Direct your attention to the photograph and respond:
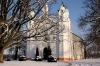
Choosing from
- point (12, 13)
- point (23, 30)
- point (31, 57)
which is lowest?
point (31, 57)

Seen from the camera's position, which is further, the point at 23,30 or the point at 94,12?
the point at 94,12

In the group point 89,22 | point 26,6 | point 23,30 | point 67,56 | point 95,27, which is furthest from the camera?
point 67,56

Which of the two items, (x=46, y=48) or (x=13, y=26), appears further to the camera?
(x=46, y=48)

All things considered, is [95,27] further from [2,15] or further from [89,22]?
[2,15]

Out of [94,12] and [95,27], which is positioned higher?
[94,12]

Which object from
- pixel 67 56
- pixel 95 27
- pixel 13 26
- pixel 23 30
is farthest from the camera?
pixel 67 56

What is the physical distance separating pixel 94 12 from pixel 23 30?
11.2m

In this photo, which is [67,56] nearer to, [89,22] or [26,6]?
[89,22]

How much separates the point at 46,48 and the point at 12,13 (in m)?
37.5

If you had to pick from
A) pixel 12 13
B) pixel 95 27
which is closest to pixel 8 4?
pixel 12 13

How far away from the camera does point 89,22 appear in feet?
89.6

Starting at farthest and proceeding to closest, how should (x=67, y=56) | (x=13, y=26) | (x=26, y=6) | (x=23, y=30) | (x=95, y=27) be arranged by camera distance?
(x=67, y=56)
(x=95, y=27)
(x=23, y=30)
(x=13, y=26)
(x=26, y=6)

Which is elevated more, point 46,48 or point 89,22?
point 89,22

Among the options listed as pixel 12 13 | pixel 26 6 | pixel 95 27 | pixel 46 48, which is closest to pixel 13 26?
pixel 12 13
